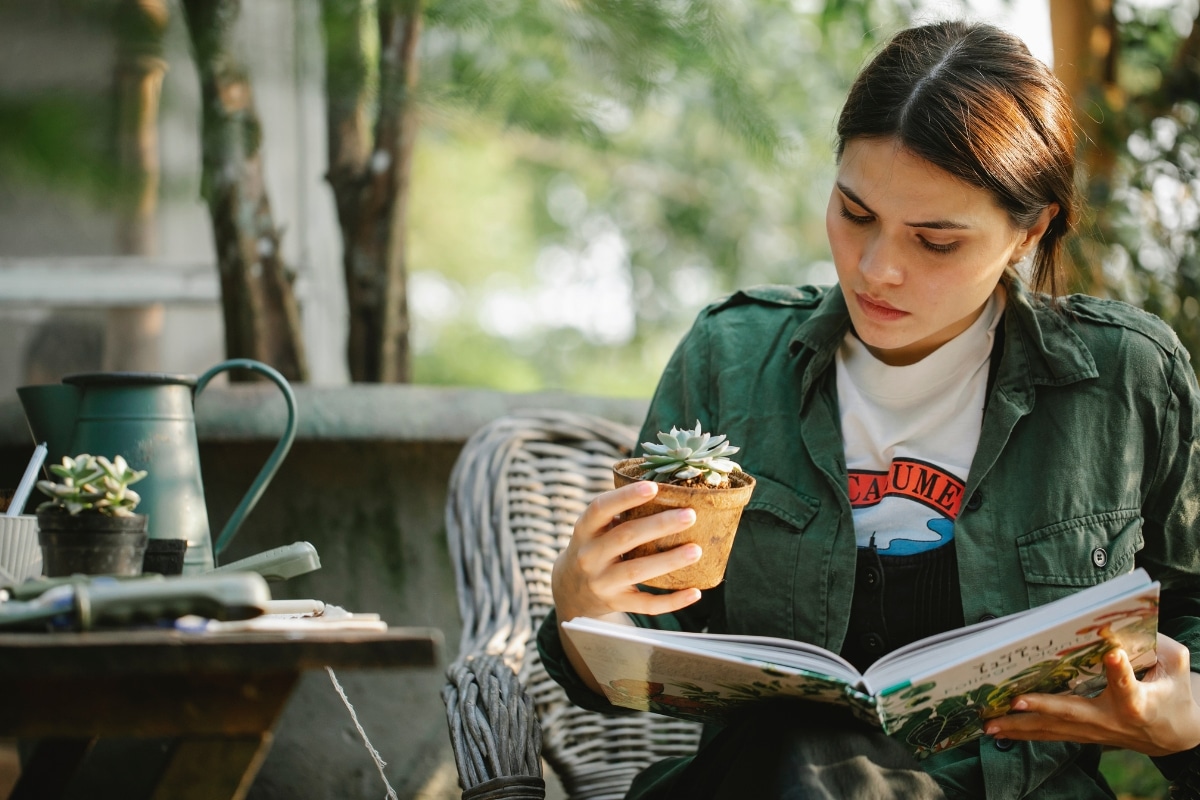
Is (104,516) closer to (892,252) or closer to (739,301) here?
(892,252)

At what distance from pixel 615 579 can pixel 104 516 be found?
542 millimetres

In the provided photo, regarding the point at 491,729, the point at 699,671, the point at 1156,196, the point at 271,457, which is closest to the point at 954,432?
the point at 699,671

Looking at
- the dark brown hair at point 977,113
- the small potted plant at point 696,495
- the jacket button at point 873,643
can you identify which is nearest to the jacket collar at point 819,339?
the dark brown hair at point 977,113

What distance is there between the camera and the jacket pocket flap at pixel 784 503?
1601mm

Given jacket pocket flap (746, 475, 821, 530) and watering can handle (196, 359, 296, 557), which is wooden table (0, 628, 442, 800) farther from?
jacket pocket flap (746, 475, 821, 530)

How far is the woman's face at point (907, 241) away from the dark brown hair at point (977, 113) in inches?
0.9

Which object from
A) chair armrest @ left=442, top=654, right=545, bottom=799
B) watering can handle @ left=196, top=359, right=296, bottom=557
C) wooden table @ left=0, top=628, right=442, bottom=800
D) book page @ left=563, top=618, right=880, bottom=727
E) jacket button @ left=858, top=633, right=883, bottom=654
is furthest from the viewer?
jacket button @ left=858, top=633, right=883, bottom=654

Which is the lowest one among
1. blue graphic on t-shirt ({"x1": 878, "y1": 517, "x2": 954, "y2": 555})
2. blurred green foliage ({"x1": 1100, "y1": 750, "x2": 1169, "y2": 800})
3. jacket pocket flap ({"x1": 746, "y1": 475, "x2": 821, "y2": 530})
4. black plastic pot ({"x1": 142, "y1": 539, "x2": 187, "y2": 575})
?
blurred green foliage ({"x1": 1100, "y1": 750, "x2": 1169, "y2": 800})

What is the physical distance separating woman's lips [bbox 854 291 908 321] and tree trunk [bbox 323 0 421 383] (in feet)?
4.74

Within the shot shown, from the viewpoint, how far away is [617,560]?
1.26 m

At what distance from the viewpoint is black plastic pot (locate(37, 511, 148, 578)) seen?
100cm

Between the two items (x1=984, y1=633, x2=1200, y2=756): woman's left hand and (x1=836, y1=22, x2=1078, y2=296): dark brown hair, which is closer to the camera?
(x1=984, y1=633, x2=1200, y2=756): woman's left hand

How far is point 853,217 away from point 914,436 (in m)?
0.35

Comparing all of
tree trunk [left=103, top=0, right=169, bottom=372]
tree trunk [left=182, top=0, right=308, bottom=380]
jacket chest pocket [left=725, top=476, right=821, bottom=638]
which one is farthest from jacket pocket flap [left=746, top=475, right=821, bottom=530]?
tree trunk [left=103, top=0, right=169, bottom=372]
